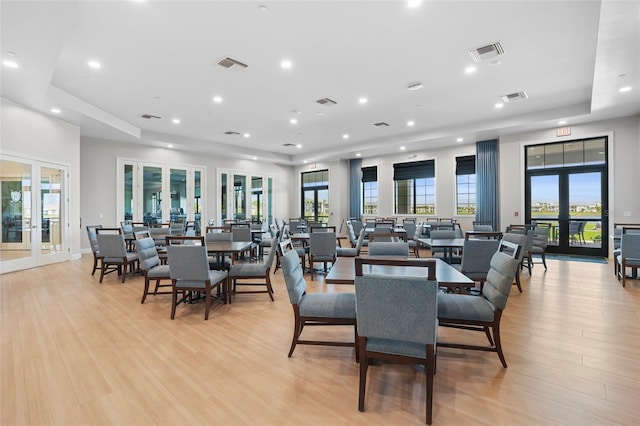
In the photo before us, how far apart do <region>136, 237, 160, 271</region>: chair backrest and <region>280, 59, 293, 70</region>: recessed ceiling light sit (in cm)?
331

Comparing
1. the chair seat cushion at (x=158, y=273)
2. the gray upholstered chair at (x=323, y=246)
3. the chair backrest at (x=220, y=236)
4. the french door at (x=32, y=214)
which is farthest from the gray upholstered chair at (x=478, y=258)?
the french door at (x=32, y=214)

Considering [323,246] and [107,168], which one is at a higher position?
[107,168]

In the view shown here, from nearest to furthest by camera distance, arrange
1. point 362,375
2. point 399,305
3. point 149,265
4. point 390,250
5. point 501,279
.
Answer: point 399,305, point 362,375, point 501,279, point 390,250, point 149,265

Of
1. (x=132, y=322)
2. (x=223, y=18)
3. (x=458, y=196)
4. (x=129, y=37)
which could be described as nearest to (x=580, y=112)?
(x=458, y=196)

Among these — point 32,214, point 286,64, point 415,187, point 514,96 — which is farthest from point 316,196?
point 32,214

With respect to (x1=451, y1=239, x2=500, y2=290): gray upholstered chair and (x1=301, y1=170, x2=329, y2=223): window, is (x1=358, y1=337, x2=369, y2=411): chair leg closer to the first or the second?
(x1=451, y1=239, x2=500, y2=290): gray upholstered chair

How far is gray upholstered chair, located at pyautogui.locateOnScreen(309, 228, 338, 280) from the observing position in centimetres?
521

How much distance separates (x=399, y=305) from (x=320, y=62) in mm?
4078

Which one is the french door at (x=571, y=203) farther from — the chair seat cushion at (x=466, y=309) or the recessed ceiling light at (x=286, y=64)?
the chair seat cushion at (x=466, y=309)

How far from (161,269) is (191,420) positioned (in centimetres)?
257

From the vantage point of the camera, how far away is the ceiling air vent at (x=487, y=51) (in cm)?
420

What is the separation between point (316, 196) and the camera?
43.8ft

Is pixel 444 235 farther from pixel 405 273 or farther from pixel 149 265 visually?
pixel 149 265

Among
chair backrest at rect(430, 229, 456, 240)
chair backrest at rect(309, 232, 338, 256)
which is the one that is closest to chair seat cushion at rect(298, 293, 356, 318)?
chair backrest at rect(309, 232, 338, 256)
